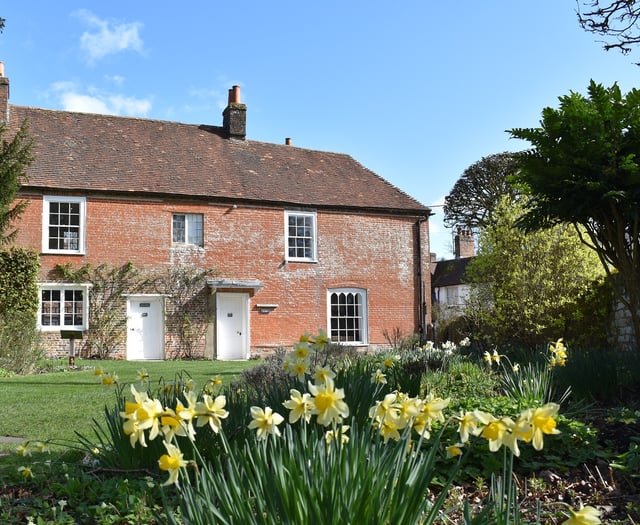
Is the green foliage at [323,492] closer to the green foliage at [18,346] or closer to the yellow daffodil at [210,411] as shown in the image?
the yellow daffodil at [210,411]

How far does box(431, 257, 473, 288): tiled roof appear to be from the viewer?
4322 centimetres

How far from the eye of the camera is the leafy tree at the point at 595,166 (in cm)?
653

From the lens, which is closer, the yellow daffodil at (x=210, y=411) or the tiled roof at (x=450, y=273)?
the yellow daffodil at (x=210, y=411)

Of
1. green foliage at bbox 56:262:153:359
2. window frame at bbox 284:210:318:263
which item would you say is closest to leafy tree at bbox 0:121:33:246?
green foliage at bbox 56:262:153:359

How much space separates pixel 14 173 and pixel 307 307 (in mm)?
10091

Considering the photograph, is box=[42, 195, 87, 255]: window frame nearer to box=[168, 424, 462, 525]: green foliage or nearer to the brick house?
the brick house

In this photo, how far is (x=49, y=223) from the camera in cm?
1933

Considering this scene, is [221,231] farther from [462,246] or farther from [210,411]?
[462,246]

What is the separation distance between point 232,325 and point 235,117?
8205mm

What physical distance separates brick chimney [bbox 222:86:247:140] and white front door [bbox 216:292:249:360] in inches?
265

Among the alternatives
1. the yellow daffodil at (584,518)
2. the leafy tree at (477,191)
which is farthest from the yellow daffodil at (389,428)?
the leafy tree at (477,191)

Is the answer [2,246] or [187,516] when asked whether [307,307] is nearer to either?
[2,246]

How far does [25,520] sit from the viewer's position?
323 centimetres

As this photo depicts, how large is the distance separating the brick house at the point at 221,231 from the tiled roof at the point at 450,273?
64.2ft
